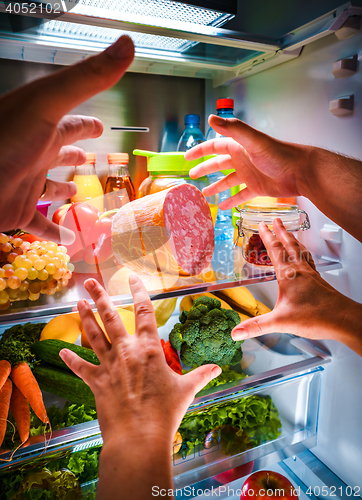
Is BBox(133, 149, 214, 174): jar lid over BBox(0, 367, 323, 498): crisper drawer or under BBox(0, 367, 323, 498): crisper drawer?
over

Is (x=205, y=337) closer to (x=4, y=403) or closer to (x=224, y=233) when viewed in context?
(x=224, y=233)

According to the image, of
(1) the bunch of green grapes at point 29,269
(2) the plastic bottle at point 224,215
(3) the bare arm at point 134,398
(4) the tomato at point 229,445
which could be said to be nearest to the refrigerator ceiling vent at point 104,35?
(2) the plastic bottle at point 224,215

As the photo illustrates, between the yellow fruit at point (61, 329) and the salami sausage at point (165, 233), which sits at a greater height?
the salami sausage at point (165, 233)

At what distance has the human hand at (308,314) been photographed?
0.58 m

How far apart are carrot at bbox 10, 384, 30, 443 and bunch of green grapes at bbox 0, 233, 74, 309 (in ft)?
0.99

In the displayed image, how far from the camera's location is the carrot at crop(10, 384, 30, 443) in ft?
2.48

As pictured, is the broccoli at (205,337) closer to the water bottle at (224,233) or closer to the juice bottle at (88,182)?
the water bottle at (224,233)

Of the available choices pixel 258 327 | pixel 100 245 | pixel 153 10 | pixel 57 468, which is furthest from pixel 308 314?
pixel 153 10

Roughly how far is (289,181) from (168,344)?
0.65 metres

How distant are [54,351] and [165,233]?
49cm

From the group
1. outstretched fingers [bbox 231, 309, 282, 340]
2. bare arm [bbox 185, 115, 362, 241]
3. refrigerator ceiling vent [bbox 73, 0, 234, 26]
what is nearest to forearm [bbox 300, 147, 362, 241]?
bare arm [bbox 185, 115, 362, 241]

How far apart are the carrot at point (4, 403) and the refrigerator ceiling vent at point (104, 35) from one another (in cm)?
97

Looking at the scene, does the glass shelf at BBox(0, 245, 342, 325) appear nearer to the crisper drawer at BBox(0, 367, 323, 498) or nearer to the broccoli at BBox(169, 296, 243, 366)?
the broccoli at BBox(169, 296, 243, 366)

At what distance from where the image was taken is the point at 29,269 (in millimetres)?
726
